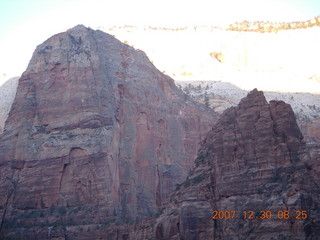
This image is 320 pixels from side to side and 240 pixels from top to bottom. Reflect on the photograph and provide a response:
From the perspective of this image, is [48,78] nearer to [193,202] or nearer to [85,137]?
[85,137]

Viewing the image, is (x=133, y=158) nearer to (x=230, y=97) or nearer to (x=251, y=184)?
(x=251, y=184)

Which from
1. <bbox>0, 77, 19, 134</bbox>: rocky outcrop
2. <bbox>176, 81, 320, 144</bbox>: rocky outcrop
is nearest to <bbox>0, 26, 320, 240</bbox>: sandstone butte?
<bbox>176, 81, 320, 144</bbox>: rocky outcrop

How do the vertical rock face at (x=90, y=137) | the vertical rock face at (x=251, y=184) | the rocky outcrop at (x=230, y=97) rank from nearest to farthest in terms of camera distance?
the vertical rock face at (x=251, y=184) < the vertical rock face at (x=90, y=137) < the rocky outcrop at (x=230, y=97)
